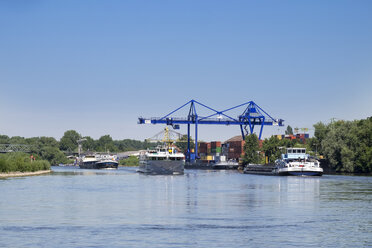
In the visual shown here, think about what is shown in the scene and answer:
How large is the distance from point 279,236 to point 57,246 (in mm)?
11354

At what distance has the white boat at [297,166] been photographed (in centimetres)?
11825

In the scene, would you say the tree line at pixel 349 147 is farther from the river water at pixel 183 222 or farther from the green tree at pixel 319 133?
the river water at pixel 183 222

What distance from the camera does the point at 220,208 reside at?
47250 millimetres

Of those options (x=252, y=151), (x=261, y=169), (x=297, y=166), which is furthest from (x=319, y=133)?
(x=297, y=166)

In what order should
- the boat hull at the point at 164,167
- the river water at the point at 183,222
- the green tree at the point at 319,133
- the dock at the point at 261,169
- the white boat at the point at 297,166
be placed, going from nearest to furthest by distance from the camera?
the river water at the point at 183,222
the white boat at the point at 297,166
the boat hull at the point at 164,167
the dock at the point at 261,169
the green tree at the point at 319,133

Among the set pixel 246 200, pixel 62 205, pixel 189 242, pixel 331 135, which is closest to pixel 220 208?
pixel 246 200

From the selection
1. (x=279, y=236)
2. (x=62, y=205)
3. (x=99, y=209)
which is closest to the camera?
(x=279, y=236)

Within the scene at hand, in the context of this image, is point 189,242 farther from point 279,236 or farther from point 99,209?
point 99,209

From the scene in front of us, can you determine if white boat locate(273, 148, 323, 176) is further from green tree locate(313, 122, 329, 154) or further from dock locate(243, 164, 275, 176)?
green tree locate(313, 122, 329, 154)

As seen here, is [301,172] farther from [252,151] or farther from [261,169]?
[252,151]

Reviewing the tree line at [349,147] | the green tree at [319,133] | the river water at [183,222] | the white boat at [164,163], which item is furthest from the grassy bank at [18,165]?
the green tree at [319,133]

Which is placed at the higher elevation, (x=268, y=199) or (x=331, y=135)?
(x=331, y=135)

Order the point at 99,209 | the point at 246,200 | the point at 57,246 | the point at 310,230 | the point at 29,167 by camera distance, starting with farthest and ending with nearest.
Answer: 1. the point at 29,167
2. the point at 246,200
3. the point at 99,209
4. the point at 310,230
5. the point at 57,246

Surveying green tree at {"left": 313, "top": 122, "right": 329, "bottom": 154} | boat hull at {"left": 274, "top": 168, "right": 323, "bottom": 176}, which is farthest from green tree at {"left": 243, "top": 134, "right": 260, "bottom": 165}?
boat hull at {"left": 274, "top": 168, "right": 323, "bottom": 176}
